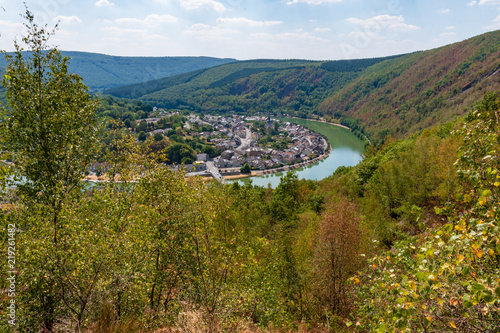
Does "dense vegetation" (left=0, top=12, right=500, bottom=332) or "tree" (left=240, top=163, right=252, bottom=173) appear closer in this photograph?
"dense vegetation" (left=0, top=12, right=500, bottom=332)

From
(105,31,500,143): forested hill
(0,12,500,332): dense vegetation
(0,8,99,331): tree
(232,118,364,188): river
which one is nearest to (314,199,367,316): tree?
(0,12,500,332): dense vegetation

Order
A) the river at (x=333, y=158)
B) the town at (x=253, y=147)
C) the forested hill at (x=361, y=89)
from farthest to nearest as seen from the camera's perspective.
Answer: the forested hill at (x=361, y=89)
the town at (x=253, y=147)
the river at (x=333, y=158)

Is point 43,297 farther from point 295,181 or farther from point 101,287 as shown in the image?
point 295,181

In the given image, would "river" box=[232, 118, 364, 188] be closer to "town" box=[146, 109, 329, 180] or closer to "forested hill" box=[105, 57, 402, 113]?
"town" box=[146, 109, 329, 180]

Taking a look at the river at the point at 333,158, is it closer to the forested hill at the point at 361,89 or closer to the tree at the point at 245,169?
the tree at the point at 245,169

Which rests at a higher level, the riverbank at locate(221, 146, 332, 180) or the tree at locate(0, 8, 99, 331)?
the tree at locate(0, 8, 99, 331)

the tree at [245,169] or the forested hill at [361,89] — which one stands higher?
the forested hill at [361,89]

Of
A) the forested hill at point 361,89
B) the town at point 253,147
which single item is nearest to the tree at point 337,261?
the town at point 253,147
